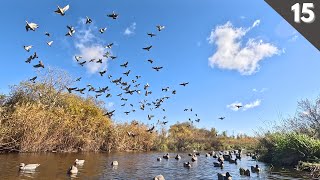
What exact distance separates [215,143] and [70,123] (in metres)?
37.3

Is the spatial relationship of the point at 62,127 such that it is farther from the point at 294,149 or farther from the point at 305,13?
the point at 305,13

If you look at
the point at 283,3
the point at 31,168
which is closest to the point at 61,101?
the point at 31,168

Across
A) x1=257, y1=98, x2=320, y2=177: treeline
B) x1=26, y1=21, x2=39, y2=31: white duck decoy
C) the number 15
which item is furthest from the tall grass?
x1=26, y1=21, x2=39, y2=31: white duck decoy

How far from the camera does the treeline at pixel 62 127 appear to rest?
3108 centimetres

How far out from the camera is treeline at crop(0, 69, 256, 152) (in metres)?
31.1

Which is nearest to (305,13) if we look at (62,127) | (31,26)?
(31,26)

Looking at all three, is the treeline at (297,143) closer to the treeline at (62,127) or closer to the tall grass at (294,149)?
the tall grass at (294,149)

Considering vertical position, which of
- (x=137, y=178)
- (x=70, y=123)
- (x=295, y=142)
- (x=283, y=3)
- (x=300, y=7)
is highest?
(x=283, y=3)

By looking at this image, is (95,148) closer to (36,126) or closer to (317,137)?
(36,126)

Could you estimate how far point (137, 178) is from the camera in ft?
59.9

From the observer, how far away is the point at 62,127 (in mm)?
36531

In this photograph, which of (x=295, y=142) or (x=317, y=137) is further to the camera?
(x=317, y=137)

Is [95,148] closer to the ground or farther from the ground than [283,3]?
closer to the ground

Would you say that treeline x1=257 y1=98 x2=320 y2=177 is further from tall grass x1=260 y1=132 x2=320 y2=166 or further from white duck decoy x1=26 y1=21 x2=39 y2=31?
white duck decoy x1=26 y1=21 x2=39 y2=31
